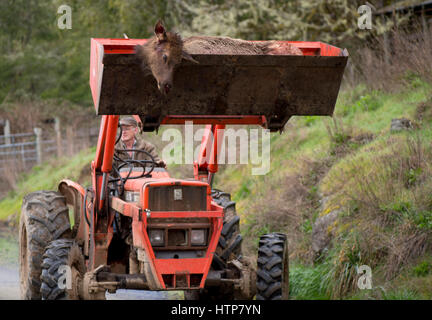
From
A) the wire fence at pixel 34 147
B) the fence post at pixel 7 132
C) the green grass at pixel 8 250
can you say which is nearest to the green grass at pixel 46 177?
the wire fence at pixel 34 147

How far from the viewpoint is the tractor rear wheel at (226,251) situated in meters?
7.88

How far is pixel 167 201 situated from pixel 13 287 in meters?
4.86

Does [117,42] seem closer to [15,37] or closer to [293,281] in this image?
[293,281]

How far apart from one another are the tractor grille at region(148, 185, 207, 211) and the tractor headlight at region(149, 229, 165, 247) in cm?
21

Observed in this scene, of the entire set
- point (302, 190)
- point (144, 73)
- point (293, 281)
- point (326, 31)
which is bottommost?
point (293, 281)

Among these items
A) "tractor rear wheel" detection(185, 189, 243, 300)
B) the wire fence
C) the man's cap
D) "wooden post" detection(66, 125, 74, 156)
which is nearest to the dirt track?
"tractor rear wheel" detection(185, 189, 243, 300)

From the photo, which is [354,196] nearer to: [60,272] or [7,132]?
[60,272]

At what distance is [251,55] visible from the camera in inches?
251

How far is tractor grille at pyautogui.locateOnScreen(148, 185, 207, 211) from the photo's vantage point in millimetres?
7324

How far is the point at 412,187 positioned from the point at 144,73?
173 inches

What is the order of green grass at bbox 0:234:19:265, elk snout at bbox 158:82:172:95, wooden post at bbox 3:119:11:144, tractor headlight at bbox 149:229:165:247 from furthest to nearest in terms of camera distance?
wooden post at bbox 3:119:11:144 < green grass at bbox 0:234:19:265 < tractor headlight at bbox 149:229:165:247 < elk snout at bbox 158:82:172:95

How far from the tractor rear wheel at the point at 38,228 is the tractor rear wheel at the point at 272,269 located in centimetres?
225

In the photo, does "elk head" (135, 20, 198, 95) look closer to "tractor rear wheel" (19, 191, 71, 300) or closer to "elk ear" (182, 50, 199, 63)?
"elk ear" (182, 50, 199, 63)
